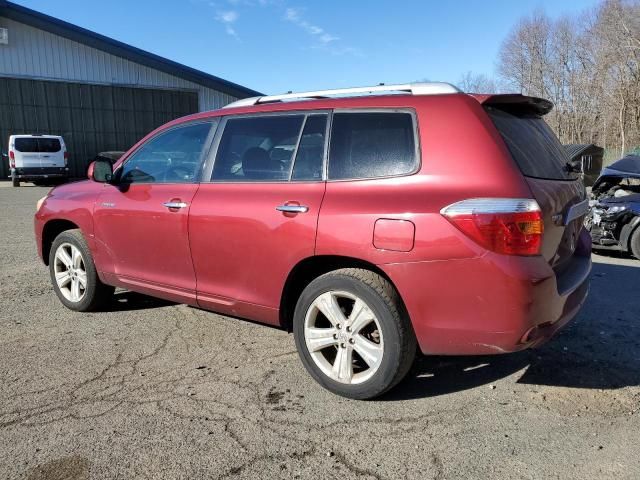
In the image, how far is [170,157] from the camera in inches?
173

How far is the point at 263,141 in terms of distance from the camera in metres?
3.83

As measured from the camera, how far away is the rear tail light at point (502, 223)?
2.76 meters

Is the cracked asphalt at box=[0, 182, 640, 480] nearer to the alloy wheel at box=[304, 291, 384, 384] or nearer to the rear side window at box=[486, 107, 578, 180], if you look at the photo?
the alloy wheel at box=[304, 291, 384, 384]

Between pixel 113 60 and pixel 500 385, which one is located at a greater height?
pixel 113 60

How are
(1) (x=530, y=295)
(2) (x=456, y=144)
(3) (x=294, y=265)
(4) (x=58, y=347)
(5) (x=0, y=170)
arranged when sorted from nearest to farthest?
(1) (x=530, y=295), (2) (x=456, y=144), (3) (x=294, y=265), (4) (x=58, y=347), (5) (x=0, y=170)

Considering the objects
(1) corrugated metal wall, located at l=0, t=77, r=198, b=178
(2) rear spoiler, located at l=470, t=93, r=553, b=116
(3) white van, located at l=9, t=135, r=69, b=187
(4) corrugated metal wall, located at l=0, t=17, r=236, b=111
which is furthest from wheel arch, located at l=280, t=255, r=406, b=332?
(4) corrugated metal wall, located at l=0, t=17, r=236, b=111

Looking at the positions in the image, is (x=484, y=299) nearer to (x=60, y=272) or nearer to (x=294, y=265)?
(x=294, y=265)

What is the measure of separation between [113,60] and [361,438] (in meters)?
28.1

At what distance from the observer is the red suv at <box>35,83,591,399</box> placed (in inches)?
111

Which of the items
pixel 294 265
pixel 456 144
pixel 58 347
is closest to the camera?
→ pixel 456 144

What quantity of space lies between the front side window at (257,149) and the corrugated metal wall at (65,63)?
25699 mm

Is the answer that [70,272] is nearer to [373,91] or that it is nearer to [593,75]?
[373,91]

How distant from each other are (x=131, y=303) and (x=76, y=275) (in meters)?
0.59

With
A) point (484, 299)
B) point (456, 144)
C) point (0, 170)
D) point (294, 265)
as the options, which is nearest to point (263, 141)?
point (294, 265)
